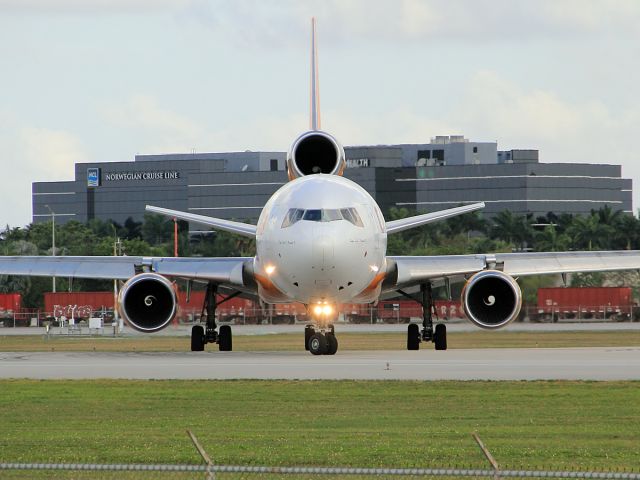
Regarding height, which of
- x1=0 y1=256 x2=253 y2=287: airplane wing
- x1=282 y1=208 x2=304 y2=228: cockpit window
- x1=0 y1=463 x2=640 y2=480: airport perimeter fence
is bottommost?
Result: x1=0 y1=463 x2=640 y2=480: airport perimeter fence

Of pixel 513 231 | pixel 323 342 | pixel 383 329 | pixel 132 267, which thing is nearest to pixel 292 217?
pixel 323 342

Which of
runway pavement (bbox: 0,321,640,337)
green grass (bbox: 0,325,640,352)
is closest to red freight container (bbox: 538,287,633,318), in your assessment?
runway pavement (bbox: 0,321,640,337)

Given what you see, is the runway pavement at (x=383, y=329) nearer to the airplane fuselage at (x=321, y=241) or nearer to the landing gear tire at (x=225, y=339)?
the landing gear tire at (x=225, y=339)

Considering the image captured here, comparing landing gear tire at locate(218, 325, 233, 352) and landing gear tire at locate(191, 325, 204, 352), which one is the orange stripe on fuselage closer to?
landing gear tire at locate(218, 325, 233, 352)

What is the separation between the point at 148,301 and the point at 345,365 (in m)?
8.26

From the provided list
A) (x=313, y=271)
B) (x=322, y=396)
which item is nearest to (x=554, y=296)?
(x=313, y=271)

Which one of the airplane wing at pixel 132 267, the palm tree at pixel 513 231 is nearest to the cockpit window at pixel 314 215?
the airplane wing at pixel 132 267

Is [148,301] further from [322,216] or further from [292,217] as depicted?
[322,216]

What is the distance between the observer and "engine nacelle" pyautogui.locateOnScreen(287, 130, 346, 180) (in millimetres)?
42812

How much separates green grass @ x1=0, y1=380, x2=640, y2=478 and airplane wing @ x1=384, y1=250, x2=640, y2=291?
1344 centimetres

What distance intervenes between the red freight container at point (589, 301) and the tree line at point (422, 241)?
17300 mm

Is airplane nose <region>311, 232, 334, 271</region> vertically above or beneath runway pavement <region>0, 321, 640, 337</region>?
above

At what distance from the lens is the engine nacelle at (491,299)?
40.0 meters

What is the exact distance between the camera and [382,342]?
165ft
